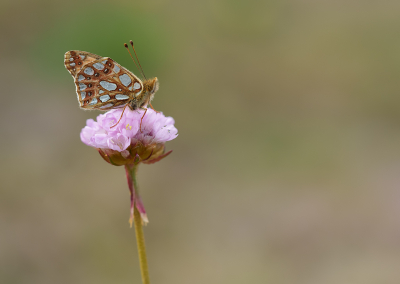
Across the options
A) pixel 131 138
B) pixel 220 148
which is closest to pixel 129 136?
pixel 131 138

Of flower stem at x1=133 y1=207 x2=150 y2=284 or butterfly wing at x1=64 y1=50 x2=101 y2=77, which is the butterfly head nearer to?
butterfly wing at x1=64 y1=50 x2=101 y2=77

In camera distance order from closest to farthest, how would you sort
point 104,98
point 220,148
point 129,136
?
point 129,136 < point 104,98 < point 220,148

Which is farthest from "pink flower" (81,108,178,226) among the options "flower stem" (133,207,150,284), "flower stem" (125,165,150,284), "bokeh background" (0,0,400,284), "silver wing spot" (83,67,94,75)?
"bokeh background" (0,0,400,284)

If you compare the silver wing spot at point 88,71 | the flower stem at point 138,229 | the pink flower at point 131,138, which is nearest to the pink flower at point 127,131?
the pink flower at point 131,138

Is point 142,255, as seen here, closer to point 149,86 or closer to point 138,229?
point 138,229

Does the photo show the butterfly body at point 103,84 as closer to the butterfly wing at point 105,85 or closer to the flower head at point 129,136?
the butterfly wing at point 105,85

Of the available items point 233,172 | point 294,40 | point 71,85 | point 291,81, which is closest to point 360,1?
point 294,40

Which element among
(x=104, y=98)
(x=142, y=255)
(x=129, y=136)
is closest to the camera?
(x=142, y=255)

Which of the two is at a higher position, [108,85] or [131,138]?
[108,85]
